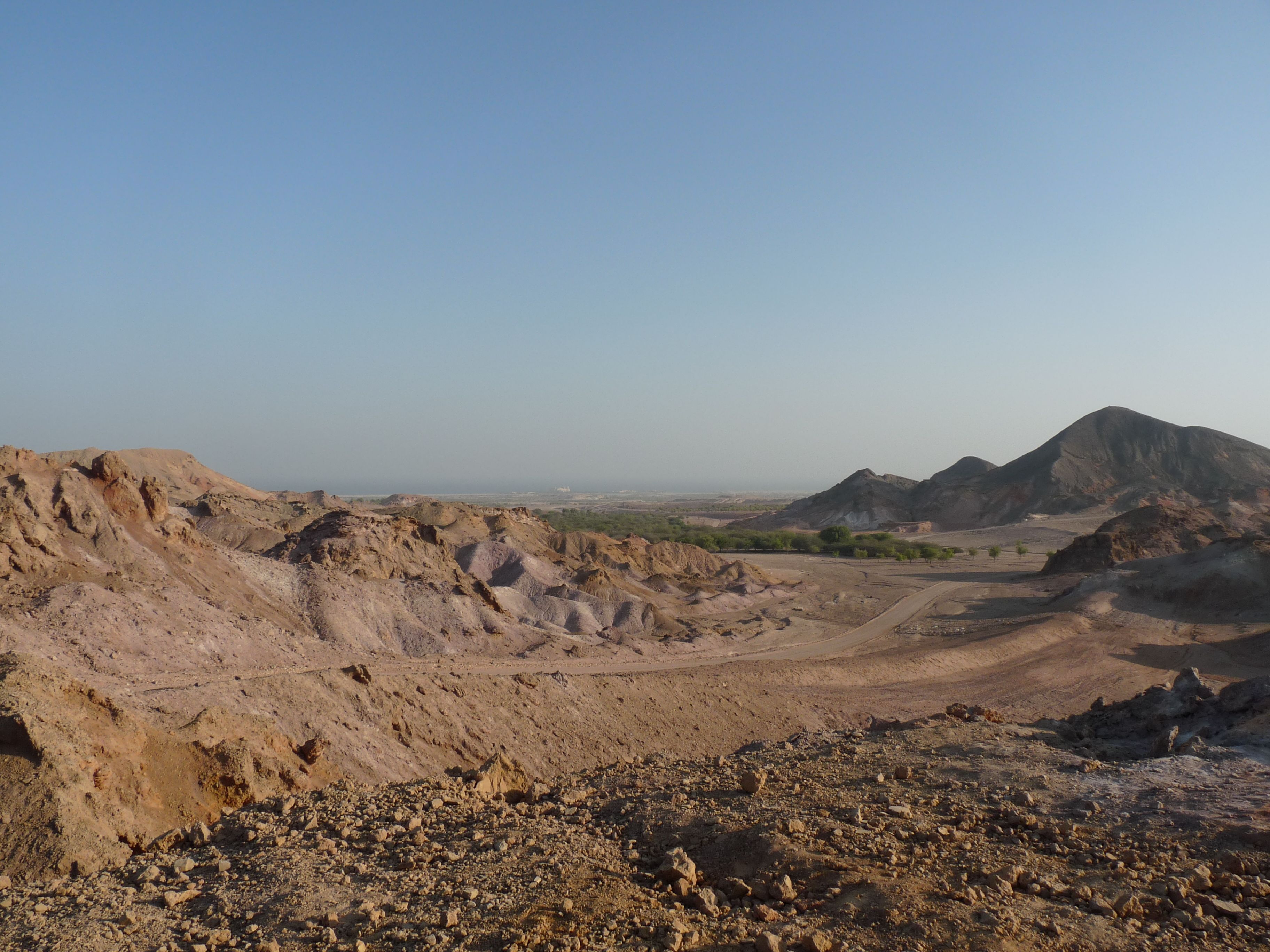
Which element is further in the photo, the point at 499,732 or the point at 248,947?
the point at 499,732

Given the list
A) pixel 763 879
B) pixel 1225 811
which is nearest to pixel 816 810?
pixel 763 879

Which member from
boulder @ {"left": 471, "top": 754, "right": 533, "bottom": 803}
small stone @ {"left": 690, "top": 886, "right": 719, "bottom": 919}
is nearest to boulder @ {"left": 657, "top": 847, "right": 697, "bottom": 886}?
small stone @ {"left": 690, "top": 886, "right": 719, "bottom": 919}

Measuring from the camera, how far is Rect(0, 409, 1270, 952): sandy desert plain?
6.80 metres

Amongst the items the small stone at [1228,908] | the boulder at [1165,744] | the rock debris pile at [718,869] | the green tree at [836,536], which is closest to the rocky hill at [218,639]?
the rock debris pile at [718,869]

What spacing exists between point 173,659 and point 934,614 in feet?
118

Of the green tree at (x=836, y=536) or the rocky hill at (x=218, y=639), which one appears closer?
the rocky hill at (x=218, y=639)

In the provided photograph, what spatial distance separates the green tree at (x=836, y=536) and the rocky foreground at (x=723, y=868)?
236ft

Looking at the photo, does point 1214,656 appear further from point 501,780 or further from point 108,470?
point 108,470

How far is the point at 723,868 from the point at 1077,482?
362 ft

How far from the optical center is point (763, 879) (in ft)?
24.6

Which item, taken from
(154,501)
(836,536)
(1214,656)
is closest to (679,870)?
(154,501)

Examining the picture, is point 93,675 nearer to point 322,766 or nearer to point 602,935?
point 322,766

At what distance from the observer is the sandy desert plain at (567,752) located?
6797 millimetres

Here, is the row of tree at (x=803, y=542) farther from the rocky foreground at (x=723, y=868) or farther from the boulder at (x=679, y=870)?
the boulder at (x=679, y=870)
